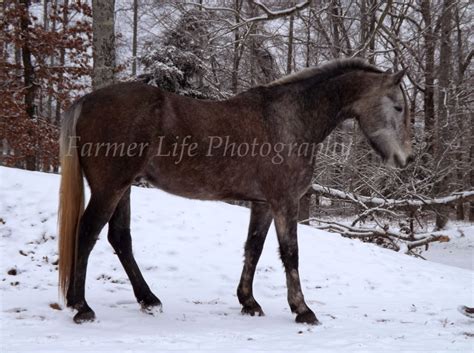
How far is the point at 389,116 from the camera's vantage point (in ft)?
14.9

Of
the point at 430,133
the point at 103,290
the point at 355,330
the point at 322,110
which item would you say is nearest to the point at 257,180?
the point at 322,110

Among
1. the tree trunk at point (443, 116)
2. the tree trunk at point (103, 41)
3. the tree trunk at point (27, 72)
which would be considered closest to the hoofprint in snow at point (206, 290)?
the tree trunk at point (103, 41)

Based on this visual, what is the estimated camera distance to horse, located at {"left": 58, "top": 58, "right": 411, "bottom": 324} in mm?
3820

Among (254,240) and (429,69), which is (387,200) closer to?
(429,69)

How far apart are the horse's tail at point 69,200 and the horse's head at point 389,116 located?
2.75 metres

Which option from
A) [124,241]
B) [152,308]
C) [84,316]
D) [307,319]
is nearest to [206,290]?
[152,308]

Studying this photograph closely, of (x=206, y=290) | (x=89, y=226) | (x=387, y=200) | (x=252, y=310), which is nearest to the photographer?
(x=89, y=226)

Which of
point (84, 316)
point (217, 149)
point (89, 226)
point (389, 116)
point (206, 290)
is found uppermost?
point (389, 116)

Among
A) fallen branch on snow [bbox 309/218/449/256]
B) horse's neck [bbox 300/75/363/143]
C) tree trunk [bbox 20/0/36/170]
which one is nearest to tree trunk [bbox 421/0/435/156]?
fallen branch on snow [bbox 309/218/449/256]

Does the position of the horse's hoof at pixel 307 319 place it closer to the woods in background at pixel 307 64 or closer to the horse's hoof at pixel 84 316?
the horse's hoof at pixel 84 316

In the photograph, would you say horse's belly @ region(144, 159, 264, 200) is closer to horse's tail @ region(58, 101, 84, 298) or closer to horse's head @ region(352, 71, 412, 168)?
horse's tail @ region(58, 101, 84, 298)

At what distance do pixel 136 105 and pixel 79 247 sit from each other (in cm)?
127

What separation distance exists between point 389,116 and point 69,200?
10.0ft

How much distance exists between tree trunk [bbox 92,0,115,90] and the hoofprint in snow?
6.00 ft
